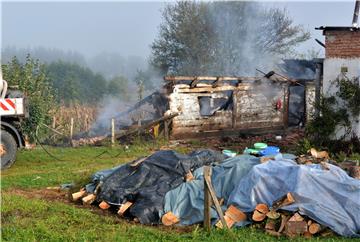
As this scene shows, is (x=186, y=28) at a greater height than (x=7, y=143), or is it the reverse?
(x=186, y=28)

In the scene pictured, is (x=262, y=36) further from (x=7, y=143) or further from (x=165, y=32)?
(x=7, y=143)

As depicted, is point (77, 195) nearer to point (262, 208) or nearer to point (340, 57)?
point (262, 208)

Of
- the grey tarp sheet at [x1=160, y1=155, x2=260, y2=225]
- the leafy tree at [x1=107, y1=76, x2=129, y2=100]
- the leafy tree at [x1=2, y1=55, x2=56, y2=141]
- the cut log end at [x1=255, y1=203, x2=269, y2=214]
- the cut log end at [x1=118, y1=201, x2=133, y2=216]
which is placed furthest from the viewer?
the leafy tree at [x1=107, y1=76, x2=129, y2=100]

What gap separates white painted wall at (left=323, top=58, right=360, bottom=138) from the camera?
1463 centimetres

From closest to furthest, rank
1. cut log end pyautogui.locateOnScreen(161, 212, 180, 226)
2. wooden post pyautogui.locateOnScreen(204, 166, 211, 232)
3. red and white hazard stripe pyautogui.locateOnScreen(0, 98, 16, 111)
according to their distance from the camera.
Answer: wooden post pyautogui.locateOnScreen(204, 166, 211, 232) → cut log end pyautogui.locateOnScreen(161, 212, 180, 226) → red and white hazard stripe pyautogui.locateOnScreen(0, 98, 16, 111)

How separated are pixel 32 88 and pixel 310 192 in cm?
1330

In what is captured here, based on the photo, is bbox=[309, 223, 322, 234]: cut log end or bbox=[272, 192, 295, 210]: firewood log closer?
bbox=[309, 223, 322, 234]: cut log end

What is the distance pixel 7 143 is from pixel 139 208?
5.84m

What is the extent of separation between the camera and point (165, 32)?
3541cm

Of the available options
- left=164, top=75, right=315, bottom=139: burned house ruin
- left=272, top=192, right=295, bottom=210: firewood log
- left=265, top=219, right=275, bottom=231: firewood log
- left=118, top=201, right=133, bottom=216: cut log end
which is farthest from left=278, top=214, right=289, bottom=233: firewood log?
left=164, top=75, right=315, bottom=139: burned house ruin

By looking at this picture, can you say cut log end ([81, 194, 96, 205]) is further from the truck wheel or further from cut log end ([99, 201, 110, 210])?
the truck wheel

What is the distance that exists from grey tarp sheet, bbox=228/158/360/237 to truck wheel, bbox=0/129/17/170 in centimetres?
696

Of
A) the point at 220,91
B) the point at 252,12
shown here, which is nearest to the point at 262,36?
the point at 252,12

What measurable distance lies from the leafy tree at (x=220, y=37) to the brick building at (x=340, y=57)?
59.1ft
